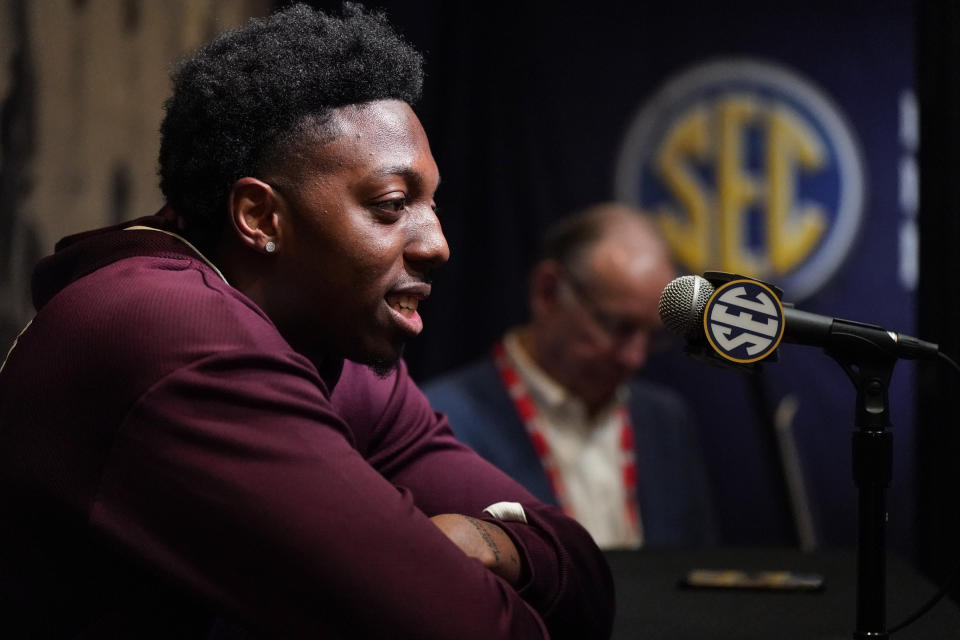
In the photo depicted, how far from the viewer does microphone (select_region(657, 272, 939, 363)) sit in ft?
4.17

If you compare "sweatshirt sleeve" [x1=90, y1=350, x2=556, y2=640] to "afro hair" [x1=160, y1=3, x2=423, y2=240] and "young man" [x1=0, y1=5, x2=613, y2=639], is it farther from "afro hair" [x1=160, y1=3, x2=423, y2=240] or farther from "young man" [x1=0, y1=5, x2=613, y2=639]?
"afro hair" [x1=160, y1=3, x2=423, y2=240]

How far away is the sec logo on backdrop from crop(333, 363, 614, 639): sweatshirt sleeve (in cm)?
210

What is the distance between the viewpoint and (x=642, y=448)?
127 inches

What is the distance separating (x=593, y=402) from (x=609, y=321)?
233 millimetres

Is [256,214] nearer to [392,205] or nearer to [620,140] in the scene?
[392,205]

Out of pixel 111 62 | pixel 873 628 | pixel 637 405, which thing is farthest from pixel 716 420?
pixel 873 628

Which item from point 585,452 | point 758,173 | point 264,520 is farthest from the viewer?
point 758,173

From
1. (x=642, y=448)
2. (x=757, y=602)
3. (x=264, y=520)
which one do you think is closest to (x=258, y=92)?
(x=264, y=520)

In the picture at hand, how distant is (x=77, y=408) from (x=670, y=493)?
7.38 ft

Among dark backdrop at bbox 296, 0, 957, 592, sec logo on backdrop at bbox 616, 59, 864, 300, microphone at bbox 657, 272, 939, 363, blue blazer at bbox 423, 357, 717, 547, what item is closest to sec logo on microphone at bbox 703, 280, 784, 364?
microphone at bbox 657, 272, 939, 363

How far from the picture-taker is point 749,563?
186 cm

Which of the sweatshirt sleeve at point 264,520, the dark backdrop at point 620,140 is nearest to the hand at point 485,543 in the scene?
the sweatshirt sleeve at point 264,520

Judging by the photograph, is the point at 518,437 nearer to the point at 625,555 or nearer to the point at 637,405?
the point at 637,405

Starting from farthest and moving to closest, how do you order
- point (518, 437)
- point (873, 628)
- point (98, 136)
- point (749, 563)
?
point (518, 437) < point (98, 136) < point (749, 563) < point (873, 628)
